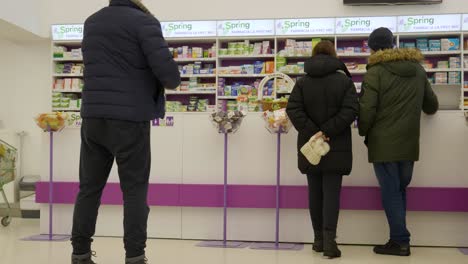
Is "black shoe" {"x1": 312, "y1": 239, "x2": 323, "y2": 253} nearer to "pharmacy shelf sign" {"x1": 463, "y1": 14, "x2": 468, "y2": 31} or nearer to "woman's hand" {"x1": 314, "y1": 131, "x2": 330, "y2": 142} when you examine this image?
"woman's hand" {"x1": 314, "y1": 131, "x2": 330, "y2": 142}

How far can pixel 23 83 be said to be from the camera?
8.23 m

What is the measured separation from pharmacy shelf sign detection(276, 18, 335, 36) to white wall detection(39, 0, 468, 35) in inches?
3.4

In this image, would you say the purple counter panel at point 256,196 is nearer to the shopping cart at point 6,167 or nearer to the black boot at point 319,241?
the black boot at point 319,241

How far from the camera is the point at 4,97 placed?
8.09m

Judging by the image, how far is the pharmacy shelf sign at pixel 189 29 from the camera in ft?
25.8

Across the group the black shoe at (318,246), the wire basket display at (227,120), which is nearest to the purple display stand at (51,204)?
the wire basket display at (227,120)

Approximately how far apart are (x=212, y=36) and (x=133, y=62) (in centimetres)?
521

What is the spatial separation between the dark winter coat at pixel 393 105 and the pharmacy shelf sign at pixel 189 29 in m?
4.31

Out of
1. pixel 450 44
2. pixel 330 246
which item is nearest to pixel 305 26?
pixel 450 44

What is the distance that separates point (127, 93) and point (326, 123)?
1444mm

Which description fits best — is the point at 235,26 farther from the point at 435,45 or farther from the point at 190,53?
the point at 435,45

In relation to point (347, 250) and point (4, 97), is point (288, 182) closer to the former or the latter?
point (347, 250)

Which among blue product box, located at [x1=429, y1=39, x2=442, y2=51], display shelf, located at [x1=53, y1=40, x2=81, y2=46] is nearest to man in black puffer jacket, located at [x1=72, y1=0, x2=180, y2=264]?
display shelf, located at [x1=53, y1=40, x2=81, y2=46]

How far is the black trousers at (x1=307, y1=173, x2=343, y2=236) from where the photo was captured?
3609mm
